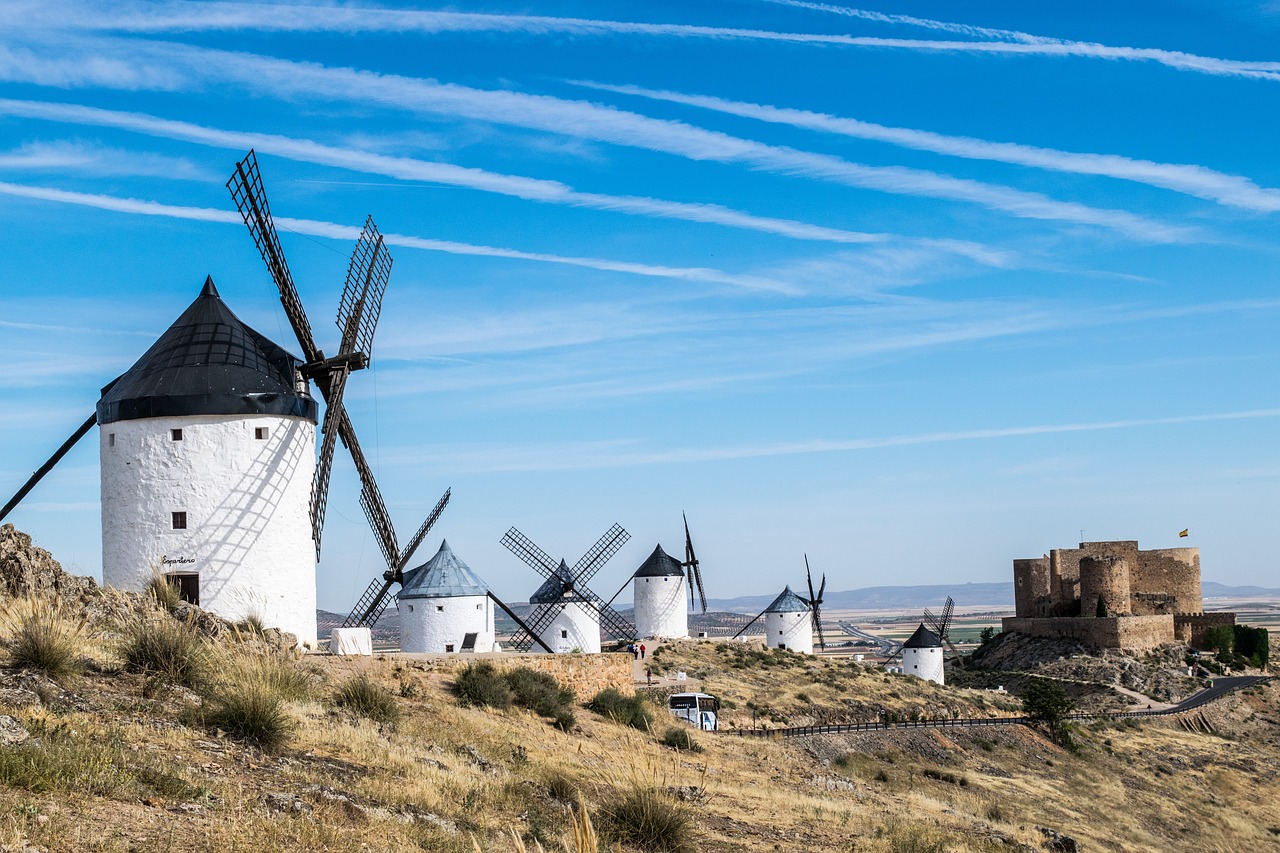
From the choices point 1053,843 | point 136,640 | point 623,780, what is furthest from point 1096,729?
point 136,640

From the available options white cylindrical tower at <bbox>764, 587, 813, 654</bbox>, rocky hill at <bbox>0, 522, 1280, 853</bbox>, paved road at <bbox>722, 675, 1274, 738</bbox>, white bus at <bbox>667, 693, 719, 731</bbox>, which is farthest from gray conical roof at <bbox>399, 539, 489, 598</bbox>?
white cylindrical tower at <bbox>764, 587, 813, 654</bbox>

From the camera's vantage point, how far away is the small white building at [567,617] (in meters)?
46.4

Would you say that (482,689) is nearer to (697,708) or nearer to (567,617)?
(697,708)

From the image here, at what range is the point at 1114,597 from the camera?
63.1m

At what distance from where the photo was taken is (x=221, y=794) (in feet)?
28.7

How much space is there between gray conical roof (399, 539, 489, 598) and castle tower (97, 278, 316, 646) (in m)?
15.6

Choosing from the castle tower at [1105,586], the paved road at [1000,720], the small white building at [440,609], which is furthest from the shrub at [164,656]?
the castle tower at [1105,586]

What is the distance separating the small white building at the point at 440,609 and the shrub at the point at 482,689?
17.4 meters

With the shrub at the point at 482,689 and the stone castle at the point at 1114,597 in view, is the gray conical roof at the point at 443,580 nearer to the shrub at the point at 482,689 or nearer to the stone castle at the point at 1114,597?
the shrub at the point at 482,689

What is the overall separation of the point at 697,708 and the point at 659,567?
2459 centimetres

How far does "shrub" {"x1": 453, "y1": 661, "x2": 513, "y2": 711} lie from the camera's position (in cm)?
1875

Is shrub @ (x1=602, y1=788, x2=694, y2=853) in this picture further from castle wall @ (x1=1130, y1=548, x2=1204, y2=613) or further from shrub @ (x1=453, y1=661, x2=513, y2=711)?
castle wall @ (x1=1130, y1=548, x2=1204, y2=613)

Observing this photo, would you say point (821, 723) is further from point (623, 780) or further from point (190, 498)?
point (623, 780)

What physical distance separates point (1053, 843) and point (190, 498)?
15530mm
